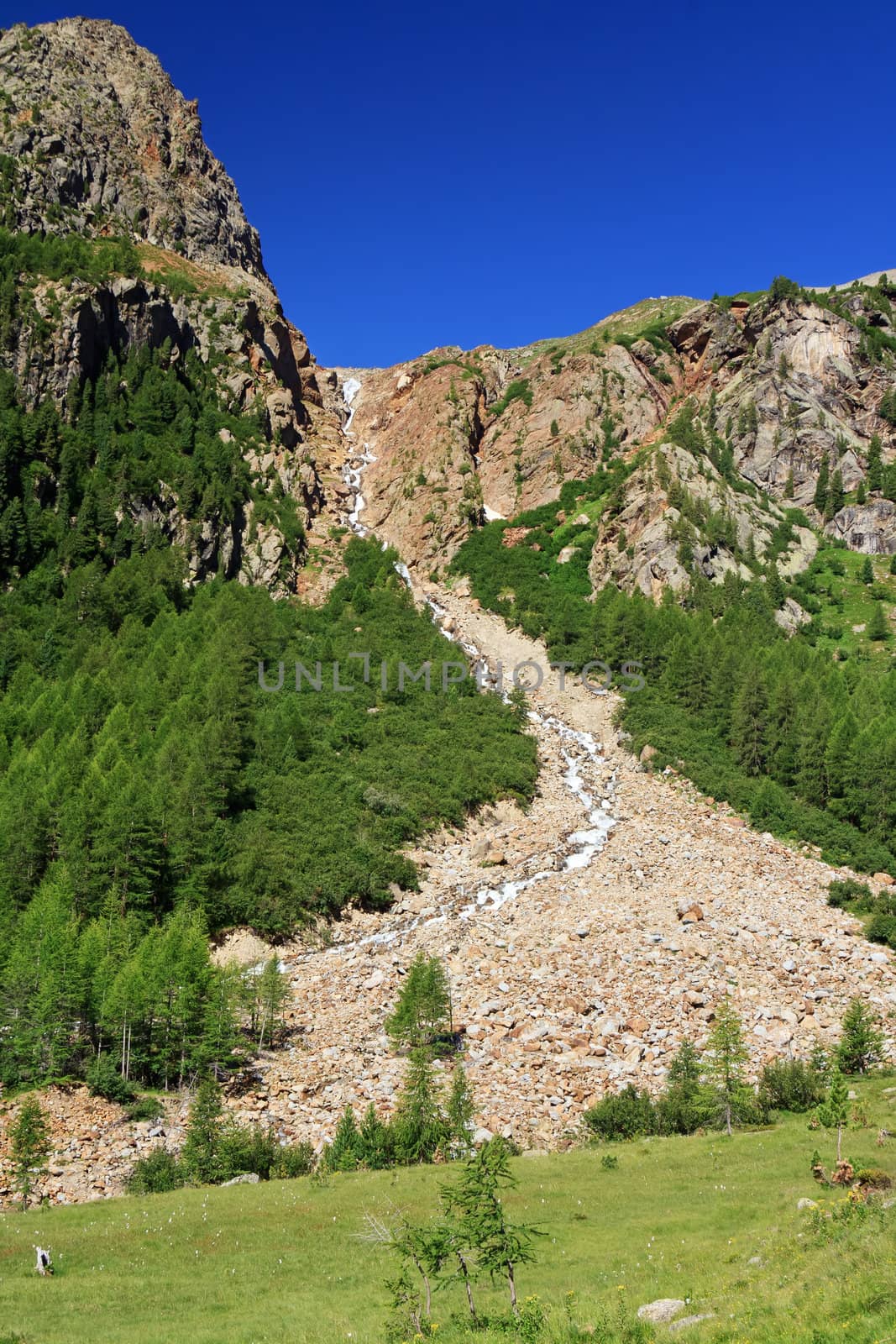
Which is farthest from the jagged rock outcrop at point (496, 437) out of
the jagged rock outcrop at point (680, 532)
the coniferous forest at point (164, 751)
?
the coniferous forest at point (164, 751)

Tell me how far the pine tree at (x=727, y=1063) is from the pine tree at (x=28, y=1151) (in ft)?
78.1

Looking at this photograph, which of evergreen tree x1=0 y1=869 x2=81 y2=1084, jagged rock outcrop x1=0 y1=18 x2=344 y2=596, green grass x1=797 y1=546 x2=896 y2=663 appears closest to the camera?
evergreen tree x1=0 y1=869 x2=81 y2=1084

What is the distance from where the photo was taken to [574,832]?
59.5 metres

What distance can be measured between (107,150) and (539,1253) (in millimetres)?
178603

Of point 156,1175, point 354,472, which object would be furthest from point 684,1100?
point 354,472

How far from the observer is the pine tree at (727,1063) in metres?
A: 28.9

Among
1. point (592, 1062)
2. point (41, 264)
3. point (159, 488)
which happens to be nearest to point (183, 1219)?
point (592, 1062)

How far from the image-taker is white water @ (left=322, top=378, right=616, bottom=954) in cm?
4772

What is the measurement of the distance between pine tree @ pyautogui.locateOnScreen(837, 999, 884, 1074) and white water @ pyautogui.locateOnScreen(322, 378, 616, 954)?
70.5ft

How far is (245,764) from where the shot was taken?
58.5 meters

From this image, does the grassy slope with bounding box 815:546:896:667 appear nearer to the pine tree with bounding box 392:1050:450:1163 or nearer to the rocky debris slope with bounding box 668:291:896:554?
the rocky debris slope with bounding box 668:291:896:554

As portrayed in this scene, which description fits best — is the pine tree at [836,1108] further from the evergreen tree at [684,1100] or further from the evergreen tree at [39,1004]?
the evergreen tree at [39,1004]

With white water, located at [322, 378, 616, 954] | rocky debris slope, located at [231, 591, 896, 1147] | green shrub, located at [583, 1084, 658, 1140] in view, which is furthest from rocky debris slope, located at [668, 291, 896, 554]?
green shrub, located at [583, 1084, 658, 1140]

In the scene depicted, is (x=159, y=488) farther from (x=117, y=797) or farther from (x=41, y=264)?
(x=117, y=797)
